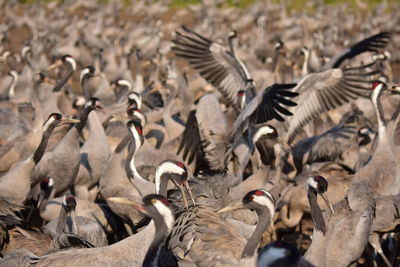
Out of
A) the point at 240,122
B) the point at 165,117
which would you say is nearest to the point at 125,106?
the point at 165,117

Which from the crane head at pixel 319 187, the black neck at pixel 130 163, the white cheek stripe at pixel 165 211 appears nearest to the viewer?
the white cheek stripe at pixel 165 211

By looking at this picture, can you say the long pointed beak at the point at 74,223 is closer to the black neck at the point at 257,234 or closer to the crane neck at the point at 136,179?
the crane neck at the point at 136,179

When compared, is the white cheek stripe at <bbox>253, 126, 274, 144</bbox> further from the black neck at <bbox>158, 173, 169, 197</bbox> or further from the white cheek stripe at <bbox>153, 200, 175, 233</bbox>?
the white cheek stripe at <bbox>153, 200, 175, 233</bbox>

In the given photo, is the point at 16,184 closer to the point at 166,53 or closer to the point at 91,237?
the point at 91,237

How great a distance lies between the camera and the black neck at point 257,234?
442cm

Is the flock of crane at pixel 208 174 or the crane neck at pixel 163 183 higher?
the crane neck at pixel 163 183

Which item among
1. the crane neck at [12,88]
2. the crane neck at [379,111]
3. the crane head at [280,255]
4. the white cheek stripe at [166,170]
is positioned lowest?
the crane neck at [12,88]

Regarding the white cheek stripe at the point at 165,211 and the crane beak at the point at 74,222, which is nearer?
the white cheek stripe at the point at 165,211

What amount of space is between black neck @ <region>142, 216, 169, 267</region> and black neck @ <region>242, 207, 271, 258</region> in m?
Result: 0.54

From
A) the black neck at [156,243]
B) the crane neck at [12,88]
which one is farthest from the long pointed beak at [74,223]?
the crane neck at [12,88]

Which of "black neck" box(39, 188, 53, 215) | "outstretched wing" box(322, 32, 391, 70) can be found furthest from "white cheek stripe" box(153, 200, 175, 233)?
"outstretched wing" box(322, 32, 391, 70)

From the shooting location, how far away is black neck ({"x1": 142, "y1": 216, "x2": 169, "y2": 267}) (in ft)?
13.7

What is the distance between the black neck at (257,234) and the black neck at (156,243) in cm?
54

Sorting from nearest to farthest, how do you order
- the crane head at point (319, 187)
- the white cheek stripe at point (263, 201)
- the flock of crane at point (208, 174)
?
the white cheek stripe at point (263, 201) < the flock of crane at point (208, 174) < the crane head at point (319, 187)
